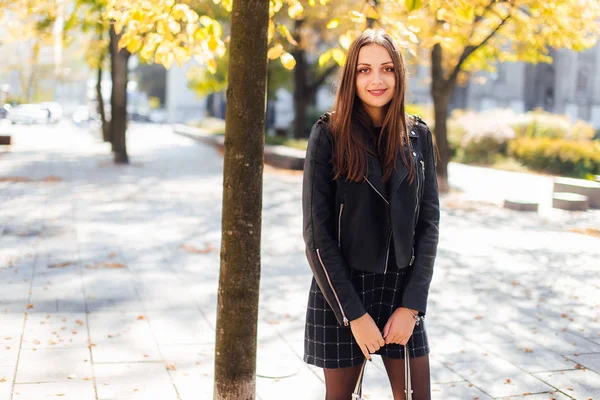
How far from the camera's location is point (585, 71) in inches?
1964

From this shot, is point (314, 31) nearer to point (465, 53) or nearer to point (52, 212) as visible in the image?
point (465, 53)

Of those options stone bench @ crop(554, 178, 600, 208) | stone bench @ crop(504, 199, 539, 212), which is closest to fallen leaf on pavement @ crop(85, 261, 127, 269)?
stone bench @ crop(504, 199, 539, 212)

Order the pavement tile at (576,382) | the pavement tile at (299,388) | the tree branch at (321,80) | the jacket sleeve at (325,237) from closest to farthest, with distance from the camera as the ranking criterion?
the jacket sleeve at (325,237), the pavement tile at (299,388), the pavement tile at (576,382), the tree branch at (321,80)

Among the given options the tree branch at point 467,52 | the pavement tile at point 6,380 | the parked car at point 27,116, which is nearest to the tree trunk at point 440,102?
the tree branch at point 467,52

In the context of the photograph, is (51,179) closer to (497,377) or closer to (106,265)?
(106,265)

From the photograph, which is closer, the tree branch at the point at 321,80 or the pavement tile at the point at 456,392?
the pavement tile at the point at 456,392

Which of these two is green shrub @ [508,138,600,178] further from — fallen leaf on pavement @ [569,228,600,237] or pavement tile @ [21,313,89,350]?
pavement tile @ [21,313,89,350]

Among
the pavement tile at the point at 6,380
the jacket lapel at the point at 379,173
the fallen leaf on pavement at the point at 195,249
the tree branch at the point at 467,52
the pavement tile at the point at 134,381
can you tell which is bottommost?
the pavement tile at the point at 134,381

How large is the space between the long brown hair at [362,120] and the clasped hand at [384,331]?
51 centimetres

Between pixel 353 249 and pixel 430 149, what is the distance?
0.56 metres


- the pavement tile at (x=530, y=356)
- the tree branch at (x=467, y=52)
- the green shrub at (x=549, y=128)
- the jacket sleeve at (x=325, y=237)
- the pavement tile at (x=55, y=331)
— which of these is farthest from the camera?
the green shrub at (x=549, y=128)

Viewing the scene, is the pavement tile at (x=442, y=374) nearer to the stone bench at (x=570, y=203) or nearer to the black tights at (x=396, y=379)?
the black tights at (x=396, y=379)

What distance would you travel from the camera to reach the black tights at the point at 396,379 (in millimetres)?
2975

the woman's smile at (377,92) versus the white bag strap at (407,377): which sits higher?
the woman's smile at (377,92)
